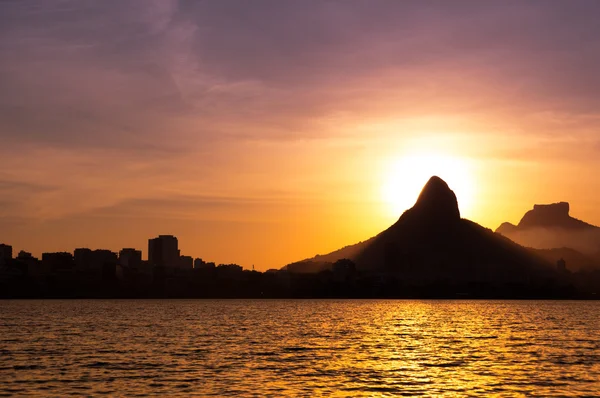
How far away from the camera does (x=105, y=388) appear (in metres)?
80.2

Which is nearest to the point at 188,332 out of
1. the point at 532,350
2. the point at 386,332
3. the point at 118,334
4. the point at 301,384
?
the point at 118,334

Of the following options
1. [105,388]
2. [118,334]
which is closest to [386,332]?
[118,334]

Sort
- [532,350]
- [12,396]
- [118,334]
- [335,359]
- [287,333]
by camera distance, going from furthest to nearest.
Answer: [287,333] → [118,334] → [532,350] → [335,359] → [12,396]

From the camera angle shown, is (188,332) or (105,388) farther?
(188,332)

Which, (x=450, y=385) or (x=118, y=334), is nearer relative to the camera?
(x=450, y=385)

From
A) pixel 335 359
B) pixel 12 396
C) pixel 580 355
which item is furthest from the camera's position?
pixel 580 355

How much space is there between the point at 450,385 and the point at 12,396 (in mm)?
44849

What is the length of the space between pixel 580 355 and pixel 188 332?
90919 millimetres

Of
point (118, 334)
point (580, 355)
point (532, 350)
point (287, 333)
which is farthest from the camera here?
point (287, 333)

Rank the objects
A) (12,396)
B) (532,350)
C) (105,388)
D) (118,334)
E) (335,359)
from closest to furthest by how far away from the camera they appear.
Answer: (12,396) < (105,388) < (335,359) < (532,350) < (118,334)

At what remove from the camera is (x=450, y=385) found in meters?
84.4

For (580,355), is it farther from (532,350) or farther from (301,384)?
(301,384)

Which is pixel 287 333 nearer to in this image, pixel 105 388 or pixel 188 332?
pixel 188 332

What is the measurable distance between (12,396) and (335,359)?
50909 millimetres
